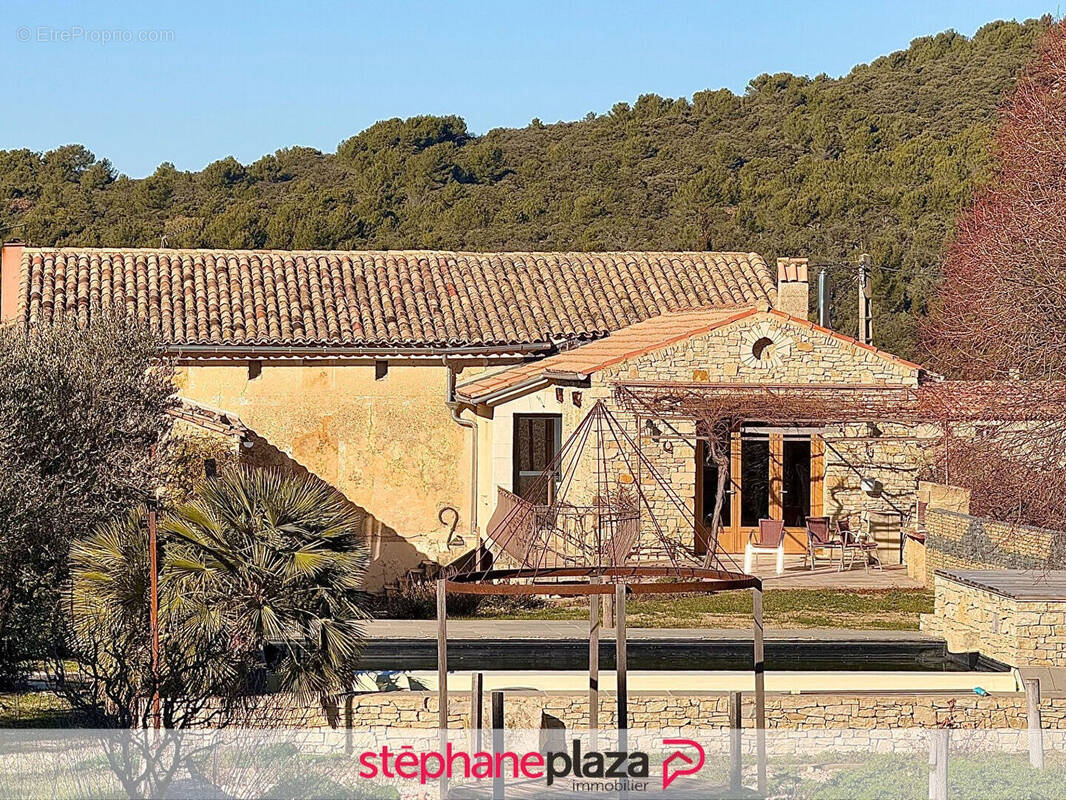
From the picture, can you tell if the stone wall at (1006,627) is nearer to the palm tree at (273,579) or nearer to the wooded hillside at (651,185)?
the palm tree at (273,579)

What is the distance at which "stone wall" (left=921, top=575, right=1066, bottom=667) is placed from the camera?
1370 centimetres

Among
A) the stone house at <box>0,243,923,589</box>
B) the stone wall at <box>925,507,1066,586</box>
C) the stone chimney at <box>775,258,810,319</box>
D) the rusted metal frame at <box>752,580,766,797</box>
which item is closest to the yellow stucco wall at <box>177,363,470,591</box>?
the stone house at <box>0,243,923,589</box>

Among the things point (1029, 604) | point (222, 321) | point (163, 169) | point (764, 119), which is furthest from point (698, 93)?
point (1029, 604)

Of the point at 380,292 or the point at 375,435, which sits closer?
the point at 375,435

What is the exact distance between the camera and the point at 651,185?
146ft

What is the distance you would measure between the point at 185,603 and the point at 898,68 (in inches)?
1744

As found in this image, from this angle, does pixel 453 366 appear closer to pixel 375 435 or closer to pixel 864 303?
pixel 375 435

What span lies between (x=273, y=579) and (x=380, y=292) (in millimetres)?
12957

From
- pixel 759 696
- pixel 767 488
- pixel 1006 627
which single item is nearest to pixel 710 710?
pixel 759 696

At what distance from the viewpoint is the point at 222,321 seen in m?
22.5

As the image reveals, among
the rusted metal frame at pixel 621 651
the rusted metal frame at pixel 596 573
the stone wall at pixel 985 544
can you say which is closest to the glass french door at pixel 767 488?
the stone wall at pixel 985 544

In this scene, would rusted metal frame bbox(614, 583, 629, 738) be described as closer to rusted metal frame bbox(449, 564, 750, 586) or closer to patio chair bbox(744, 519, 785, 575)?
rusted metal frame bbox(449, 564, 750, 586)

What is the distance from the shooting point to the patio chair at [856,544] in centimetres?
2070

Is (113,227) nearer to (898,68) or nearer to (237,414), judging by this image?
(237,414)
